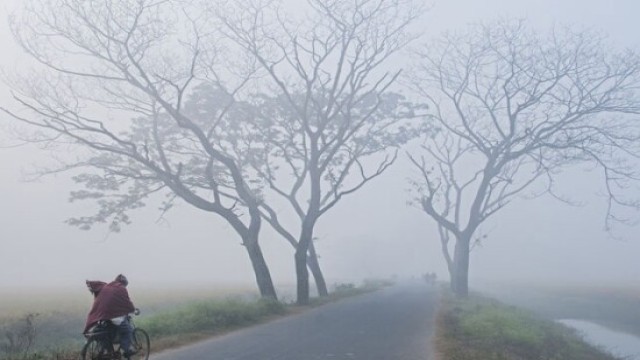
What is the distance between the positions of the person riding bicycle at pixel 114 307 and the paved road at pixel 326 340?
1.77 meters

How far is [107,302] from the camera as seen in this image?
10.0 m

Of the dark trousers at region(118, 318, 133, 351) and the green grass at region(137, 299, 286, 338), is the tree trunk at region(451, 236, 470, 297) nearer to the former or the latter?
the green grass at region(137, 299, 286, 338)

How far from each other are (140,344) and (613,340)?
1898 cm

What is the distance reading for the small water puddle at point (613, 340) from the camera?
19.6 m

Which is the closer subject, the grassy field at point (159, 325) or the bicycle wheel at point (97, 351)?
the bicycle wheel at point (97, 351)

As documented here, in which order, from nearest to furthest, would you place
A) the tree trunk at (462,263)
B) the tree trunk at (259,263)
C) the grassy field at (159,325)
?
the grassy field at (159,325), the tree trunk at (259,263), the tree trunk at (462,263)

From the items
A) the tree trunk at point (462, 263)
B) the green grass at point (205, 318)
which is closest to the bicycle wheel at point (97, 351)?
the green grass at point (205, 318)

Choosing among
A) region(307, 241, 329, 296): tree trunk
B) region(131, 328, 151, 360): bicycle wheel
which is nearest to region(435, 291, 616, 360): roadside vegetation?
region(131, 328, 151, 360): bicycle wheel

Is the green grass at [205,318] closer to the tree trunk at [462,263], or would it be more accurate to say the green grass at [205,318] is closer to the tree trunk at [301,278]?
the tree trunk at [301,278]

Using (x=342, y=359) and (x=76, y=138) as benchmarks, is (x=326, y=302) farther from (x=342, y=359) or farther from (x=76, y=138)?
(x=342, y=359)

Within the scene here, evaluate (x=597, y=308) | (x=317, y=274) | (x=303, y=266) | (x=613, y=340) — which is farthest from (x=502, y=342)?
(x=597, y=308)

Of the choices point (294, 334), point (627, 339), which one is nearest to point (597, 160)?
point (627, 339)

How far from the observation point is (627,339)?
23.3m

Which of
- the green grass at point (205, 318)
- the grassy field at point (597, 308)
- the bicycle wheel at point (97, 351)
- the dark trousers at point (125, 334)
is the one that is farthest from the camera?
the grassy field at point (597, 308)
